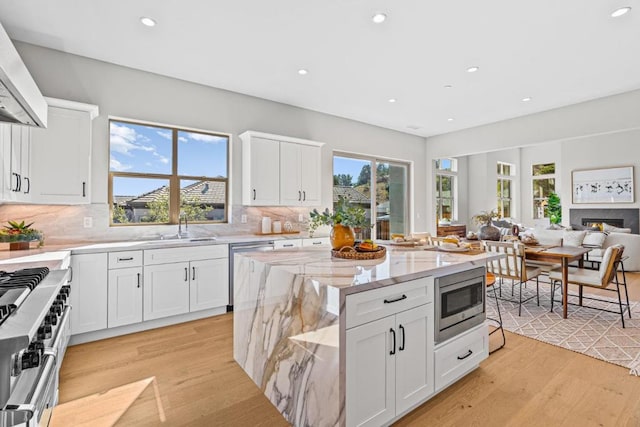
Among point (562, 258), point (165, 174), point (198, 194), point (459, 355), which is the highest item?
point (165, 174)

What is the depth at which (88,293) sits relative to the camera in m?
2.97

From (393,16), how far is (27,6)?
2.98m

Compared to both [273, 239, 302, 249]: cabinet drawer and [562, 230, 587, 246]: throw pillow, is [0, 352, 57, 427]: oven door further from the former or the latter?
[562, 230, 587, 246]: throw pillow

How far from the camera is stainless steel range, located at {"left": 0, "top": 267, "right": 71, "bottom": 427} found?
2.83 ft

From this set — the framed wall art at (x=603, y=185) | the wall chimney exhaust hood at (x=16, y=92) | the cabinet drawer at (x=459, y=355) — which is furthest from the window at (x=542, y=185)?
the wall chimney exhaust hood at (x=16, y=92)

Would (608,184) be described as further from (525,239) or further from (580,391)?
(580,391)

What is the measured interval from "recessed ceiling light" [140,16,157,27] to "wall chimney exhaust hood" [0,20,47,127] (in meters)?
1.42

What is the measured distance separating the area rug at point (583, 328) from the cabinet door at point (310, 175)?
9.17 feet

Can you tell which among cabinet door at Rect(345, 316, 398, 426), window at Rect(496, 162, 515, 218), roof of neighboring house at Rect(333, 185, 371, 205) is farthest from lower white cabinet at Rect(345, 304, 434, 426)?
window at Rect(496, 162, 515, 218)

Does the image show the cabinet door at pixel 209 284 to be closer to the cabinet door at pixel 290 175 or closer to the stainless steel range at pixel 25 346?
the cabinet door at pixel 290 175

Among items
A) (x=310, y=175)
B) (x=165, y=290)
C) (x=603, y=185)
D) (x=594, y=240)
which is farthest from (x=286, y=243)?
(x=603, y=185)

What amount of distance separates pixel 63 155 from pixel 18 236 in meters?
0.84

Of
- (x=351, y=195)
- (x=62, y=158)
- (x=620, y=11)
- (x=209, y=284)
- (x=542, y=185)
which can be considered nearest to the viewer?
(x=620, y=11)

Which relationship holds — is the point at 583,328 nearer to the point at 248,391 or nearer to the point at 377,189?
the point at 248,391
